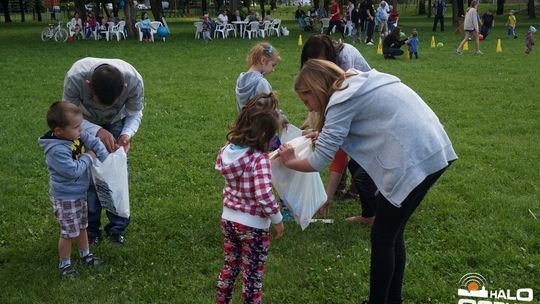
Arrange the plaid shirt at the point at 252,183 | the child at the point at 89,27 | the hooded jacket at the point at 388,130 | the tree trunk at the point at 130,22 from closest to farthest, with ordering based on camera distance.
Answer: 1. the hooded jacket at the point at 388,130
2. the plaid shirt at the point at 252,183
3. the tree trunk at the point at 130,22
4. the child at the point at 89,27

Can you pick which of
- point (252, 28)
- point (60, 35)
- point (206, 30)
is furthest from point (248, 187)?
point (60, 35)

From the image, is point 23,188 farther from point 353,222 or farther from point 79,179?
point 353,222

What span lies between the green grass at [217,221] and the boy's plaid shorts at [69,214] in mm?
346

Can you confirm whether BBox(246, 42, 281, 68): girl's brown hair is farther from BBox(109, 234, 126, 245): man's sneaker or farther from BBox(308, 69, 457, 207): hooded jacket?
BBox(109, 234, 126, 245): man's sneaker

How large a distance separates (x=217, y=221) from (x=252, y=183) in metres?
1.91

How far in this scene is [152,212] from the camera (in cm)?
487

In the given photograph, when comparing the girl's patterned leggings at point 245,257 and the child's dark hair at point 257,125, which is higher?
the child's dark hair at point 257,125

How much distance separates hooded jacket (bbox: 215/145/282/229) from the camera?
2.82m

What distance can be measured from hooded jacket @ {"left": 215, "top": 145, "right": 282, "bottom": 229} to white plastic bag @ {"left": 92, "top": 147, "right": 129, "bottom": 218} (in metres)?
1.05

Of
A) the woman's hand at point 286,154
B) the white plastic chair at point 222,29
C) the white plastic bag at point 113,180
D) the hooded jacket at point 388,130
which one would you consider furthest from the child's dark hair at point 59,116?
the white plastic chair at point 222,29

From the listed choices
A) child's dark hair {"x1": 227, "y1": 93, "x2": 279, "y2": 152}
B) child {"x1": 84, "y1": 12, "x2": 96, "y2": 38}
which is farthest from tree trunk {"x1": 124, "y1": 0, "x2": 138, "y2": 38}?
child's dark hair {"x1": 227, "y1": 93, "x2": 279, "y2": 152}

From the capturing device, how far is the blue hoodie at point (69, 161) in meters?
3.41

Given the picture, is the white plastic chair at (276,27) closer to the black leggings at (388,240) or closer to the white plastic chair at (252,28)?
the white plastic chair at (252,28)

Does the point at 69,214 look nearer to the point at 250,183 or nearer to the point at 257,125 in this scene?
the point at 250,183
